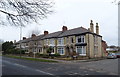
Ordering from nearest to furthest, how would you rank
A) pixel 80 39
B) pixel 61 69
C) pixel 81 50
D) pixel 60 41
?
1. pixel 61 69
2. pixel 81 50
3. pixel 80 39
4. pixel 60 41

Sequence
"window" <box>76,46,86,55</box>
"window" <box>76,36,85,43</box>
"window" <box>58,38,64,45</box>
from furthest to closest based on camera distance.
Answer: "window" <box>58,38,64,45</box>, "window" <box>76,36,85,43</box>, "window" <box>76,46,86,55</box>

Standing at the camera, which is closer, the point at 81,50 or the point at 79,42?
the point at 81,50

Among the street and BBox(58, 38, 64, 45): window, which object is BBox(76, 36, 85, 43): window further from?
the street

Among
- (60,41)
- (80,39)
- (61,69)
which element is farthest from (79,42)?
(61,69)

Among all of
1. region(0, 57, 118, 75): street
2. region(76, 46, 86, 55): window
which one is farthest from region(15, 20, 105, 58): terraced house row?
region(0, 57, 118, 75): street

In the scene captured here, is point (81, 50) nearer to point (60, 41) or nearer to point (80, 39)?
point (80, 39)

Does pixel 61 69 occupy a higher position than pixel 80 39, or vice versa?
pixel 80 39

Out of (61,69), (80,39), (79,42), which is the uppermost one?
(80,39)

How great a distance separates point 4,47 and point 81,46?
151 ft

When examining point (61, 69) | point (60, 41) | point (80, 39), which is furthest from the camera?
point (60, 41)

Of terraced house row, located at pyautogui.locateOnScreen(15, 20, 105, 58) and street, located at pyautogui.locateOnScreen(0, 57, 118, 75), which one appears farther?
terraced house row, located at pyautogui.locateOnScreen(15, 20, 105, 58)

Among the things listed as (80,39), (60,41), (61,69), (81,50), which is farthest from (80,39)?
(61,69)

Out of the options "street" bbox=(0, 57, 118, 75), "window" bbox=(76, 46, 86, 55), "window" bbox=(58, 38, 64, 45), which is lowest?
"street" bbox=(0, 57, 118, 75)

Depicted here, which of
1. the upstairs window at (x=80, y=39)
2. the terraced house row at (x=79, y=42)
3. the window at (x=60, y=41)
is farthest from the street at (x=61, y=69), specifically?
the window at (x=60, y=41)
